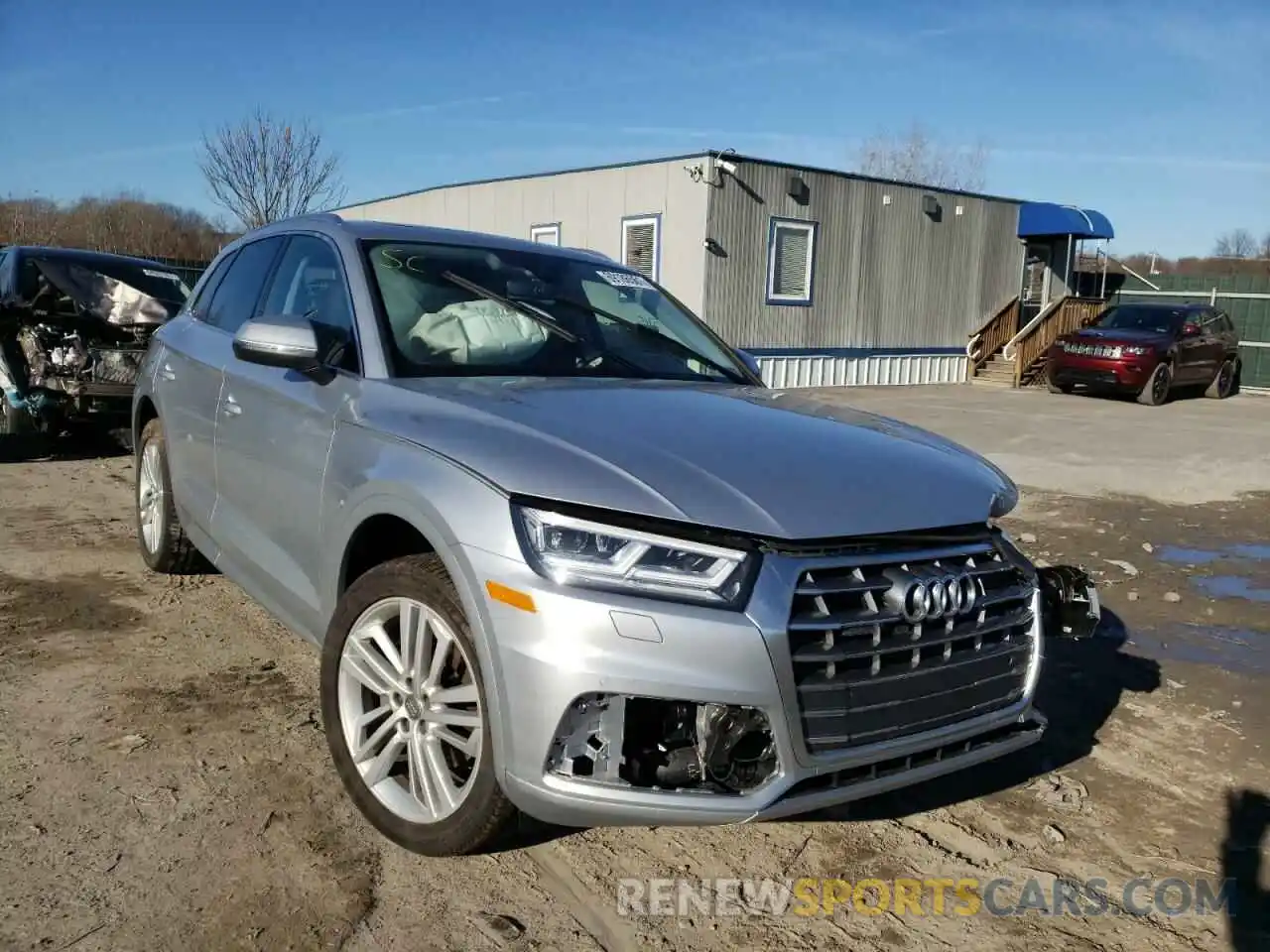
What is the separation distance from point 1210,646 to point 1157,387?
14.4 m

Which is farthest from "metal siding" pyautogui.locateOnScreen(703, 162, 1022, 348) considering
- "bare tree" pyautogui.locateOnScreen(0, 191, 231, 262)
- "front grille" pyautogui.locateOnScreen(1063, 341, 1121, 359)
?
"bare tree" pyautogui.locateOnScreen(0, 191, 231, 262)

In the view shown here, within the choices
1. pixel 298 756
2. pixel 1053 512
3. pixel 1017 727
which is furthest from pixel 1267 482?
pixel 298 756

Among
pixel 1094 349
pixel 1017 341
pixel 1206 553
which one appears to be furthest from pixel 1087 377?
pixel 1206 553

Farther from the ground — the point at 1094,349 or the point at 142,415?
the point at 1094,349

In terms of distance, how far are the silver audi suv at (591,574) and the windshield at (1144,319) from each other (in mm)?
17221

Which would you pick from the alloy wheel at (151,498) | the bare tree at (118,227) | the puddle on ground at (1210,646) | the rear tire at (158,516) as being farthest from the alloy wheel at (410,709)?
the bare tree at (118,227)

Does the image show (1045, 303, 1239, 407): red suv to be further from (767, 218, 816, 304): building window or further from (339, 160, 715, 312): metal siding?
(339, 160, 715, 312): metal siding

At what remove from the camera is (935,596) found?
7.97 feet

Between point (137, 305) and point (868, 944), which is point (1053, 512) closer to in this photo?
point (868, 944)

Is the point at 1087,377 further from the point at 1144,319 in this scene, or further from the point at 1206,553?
the point at 1206,553

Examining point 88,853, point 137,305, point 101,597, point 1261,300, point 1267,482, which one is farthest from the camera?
point 1261,300

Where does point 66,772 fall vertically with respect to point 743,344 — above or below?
below

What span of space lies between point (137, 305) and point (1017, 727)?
8.57 m

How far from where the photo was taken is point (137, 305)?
29.5ft
